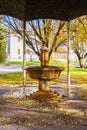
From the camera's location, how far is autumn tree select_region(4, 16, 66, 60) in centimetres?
1858

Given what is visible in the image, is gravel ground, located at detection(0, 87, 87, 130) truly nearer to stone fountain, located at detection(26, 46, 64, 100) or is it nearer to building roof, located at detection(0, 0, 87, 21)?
stone fountain, located at detection(26, 46, 64, 100)

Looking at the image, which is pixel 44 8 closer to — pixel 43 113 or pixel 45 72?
pixel 45 72

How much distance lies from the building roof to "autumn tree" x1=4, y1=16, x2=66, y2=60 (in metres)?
5.35

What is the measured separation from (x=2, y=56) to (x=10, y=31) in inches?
860

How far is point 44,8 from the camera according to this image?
1145 cm

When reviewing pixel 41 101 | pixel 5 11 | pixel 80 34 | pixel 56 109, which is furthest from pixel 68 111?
pixel 80 34

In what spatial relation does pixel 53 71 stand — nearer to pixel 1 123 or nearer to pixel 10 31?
pixel 1 123

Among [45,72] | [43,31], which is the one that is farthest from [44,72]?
[43,31]

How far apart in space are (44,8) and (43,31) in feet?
25.2

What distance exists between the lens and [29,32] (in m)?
21.2

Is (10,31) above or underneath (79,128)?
above

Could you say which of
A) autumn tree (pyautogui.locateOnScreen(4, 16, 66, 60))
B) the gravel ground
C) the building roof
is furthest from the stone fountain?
autumn tree (pyautogui.locateOnScreen(4, 16, 66, 60))

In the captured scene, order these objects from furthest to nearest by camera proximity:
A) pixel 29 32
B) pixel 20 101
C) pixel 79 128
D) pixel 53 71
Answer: pixel 29 32, pixel 53 71, pixel 20 101, pixel 79 128

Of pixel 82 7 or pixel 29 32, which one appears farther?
pixel 29 32
